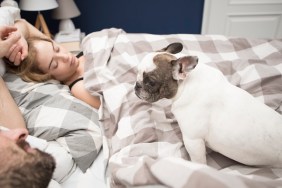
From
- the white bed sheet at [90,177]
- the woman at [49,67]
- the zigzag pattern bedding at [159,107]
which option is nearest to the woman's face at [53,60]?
the woman at [49,67]

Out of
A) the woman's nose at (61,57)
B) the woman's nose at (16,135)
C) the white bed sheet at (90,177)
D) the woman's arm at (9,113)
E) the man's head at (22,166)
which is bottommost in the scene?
the white bed sheet at (90,177)

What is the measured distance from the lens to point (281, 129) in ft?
2.95

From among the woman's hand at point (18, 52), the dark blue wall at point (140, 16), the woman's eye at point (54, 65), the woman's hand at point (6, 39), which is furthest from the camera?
the dark blue wall at point (140, 16)

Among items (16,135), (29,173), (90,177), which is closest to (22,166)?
(29,173)

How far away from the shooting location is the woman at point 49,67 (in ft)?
4.50

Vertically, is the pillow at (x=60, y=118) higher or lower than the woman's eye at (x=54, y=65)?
lower

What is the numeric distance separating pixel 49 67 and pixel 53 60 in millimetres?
45

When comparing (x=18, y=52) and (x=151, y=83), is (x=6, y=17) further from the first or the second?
(x=151, y=83)

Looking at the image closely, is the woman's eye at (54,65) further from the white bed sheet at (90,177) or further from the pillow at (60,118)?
the white bed sheet at (90,177)

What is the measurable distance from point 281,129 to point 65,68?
111cm

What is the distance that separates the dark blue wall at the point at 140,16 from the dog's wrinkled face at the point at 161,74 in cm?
186

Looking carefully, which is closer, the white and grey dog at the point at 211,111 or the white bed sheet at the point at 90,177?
the white and grey dog at the point at 211,111

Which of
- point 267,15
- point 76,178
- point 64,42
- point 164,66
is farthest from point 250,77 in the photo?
point 267,15

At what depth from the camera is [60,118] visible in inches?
45.7
